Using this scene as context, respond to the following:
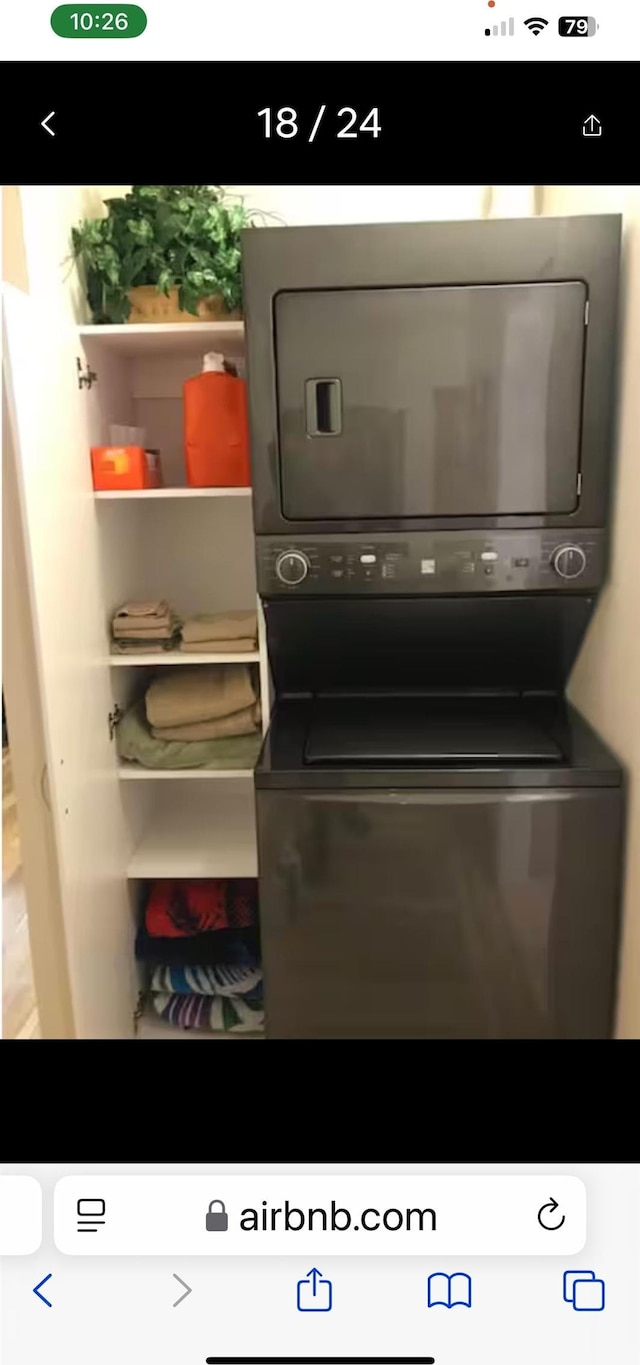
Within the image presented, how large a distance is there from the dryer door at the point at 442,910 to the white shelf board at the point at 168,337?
2.88ft

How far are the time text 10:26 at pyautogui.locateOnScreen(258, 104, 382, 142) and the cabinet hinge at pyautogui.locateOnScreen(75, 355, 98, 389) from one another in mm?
1151

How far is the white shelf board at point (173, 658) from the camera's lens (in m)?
1.70

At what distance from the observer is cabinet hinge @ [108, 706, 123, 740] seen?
5.75ft

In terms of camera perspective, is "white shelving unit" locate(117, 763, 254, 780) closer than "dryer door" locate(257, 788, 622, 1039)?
No

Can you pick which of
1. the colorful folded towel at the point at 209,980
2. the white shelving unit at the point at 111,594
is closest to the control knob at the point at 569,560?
the white shelving unit at the point at 111,594

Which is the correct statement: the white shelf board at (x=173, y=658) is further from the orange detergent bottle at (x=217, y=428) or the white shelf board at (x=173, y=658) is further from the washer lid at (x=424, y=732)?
the orange detergent bottle at (x=217, y=428)

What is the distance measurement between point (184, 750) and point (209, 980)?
56cm

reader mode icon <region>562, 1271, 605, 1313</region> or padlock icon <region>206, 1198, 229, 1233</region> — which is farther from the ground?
padlock icon <region>206, 1198, 229, 1233</region>

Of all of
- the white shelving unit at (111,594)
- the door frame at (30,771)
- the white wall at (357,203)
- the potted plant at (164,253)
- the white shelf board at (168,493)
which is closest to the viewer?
the door frame at (30,771)

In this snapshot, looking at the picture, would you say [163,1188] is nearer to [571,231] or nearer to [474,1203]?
[474,1203]

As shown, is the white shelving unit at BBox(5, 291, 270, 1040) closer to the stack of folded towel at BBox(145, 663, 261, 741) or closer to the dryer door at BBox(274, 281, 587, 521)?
the stack of folded towel at BBox(145, 663, 261, 741)
